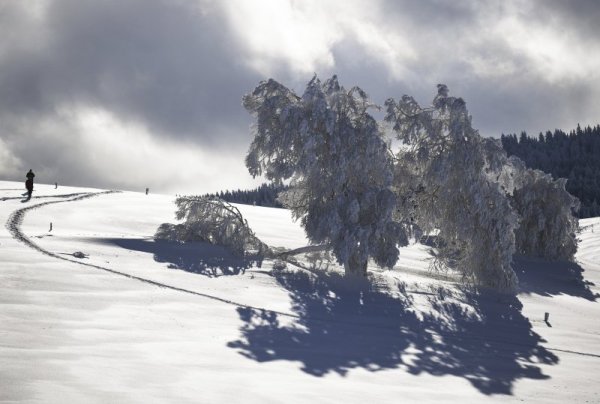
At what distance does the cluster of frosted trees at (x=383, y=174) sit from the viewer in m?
20.5

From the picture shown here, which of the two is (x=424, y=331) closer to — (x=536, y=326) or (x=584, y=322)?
(x=536, y=326)

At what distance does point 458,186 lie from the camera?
22.5 m

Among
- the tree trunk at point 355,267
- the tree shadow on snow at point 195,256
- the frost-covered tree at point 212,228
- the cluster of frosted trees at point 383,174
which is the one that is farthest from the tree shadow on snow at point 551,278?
the tree shadow on snow at point 195,256

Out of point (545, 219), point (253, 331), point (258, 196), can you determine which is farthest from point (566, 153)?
point (253, 331)

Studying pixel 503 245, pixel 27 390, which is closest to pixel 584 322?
pixel 503 245

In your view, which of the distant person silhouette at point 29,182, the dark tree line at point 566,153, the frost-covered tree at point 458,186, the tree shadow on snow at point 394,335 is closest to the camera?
the tree shadow on snow at point 394,335

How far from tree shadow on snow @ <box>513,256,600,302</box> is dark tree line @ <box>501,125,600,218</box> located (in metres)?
107

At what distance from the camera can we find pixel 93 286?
13492 millimetres

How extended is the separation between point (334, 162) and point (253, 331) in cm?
1054

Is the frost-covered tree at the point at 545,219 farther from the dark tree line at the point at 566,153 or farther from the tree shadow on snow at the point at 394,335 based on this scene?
the dark tree line at the point at 566,153

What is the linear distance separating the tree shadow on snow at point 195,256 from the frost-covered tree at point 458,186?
7.65 metres

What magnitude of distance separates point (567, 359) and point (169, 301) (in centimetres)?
1000

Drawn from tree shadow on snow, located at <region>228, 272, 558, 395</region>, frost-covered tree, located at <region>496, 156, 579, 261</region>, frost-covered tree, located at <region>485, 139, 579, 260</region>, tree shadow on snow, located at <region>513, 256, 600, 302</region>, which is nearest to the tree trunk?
tree shadow on snow, located at <region>228, 272, 558, 395</region>

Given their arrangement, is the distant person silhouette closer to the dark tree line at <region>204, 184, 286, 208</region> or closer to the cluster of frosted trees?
the cluster of frosted trees
